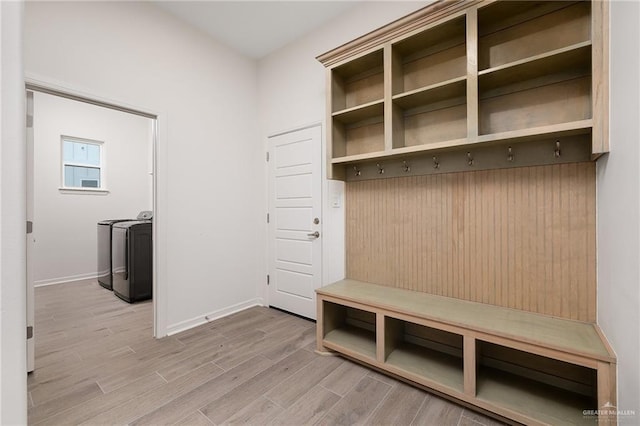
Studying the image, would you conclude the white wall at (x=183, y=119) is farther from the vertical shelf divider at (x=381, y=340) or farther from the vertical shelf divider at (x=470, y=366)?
the vertical shelf divider at (x=470, y=366)

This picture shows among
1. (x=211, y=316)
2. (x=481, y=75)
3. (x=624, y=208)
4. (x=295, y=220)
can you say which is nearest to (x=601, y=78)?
(x=481, y=75)

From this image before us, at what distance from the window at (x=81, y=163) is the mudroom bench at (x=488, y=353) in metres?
5.01

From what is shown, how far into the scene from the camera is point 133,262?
143 inches

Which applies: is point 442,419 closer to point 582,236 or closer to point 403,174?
point 582,236

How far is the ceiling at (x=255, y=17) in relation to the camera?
262cm

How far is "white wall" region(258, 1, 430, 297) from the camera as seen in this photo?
256cm

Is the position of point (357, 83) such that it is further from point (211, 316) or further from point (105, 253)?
point (105, 253)

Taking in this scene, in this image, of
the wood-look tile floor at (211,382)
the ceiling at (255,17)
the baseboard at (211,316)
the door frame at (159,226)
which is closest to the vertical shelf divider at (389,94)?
the ceiling at (255,17)

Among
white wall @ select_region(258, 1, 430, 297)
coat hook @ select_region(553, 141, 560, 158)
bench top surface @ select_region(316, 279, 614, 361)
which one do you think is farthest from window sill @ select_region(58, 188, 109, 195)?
coat hook @ select_region(553, 141, 560, 158)

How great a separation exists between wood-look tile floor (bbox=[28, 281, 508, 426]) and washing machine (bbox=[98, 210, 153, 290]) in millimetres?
1353

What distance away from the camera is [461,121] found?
80.9 inches

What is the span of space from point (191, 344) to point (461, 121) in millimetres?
2936

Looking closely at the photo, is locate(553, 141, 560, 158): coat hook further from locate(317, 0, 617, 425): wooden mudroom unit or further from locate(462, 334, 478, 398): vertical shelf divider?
locate(462, 334, 478, 398): vertical shelf divider

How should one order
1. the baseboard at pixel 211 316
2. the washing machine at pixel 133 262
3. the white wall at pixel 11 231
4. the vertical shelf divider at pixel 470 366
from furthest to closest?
the washing machine at pixel 133 262
the baseboard at pixel 211 316
the vertical shelf divider at pixel 470 366
the white wall at pixel 11 231
